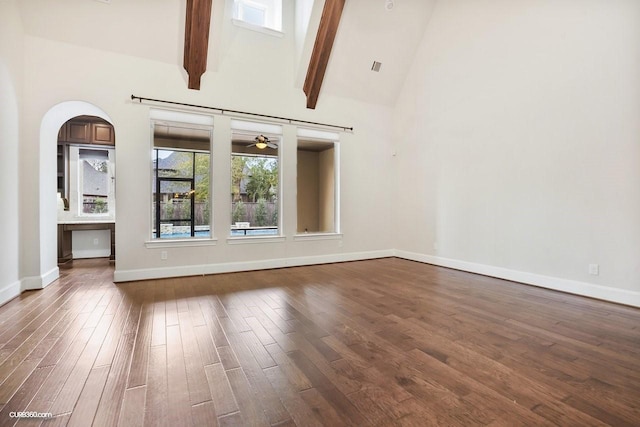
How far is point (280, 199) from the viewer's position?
5.36m

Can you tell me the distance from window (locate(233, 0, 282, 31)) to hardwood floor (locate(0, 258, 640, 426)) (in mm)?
4568

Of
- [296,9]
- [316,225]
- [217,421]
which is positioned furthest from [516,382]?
[316,225]

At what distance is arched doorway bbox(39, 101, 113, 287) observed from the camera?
3.89m

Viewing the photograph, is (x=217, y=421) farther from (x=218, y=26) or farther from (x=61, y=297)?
(x=218, y=26)

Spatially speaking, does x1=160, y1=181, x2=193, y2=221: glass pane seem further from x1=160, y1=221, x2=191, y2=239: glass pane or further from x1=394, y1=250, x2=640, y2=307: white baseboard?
x1=394, y1=250, x2=640, y2=307: white baseboard

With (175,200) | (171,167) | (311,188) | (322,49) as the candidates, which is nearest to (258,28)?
(322,49)

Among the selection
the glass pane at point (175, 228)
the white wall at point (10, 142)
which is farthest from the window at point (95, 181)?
the white wall at point (10, 142)

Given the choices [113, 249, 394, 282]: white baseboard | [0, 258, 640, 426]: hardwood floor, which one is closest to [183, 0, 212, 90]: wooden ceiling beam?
[113, 249, 394, 282]: white baseboard

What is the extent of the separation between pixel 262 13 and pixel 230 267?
448cm

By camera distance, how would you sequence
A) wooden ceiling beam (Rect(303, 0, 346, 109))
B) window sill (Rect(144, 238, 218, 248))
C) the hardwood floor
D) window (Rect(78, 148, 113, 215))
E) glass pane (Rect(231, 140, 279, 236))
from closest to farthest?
the hardwood floor, window sill (Rect(144, 238, 218, 248)), wooden ceiling beam (Rect(303, 0, 346, 109)), glass pane (Rect(231, 140, 279, 236)), window (Rect(78, 148, 113, 215))

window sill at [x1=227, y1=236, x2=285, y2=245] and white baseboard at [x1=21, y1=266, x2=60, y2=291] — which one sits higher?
window sill at [x1=227, y1=236, x2=285, y2=245]

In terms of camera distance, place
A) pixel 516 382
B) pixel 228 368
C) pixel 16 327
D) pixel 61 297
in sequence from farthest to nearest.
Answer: pixel 61 297 < pixel 16 327 < pixel 228 368 < pixel 516 382

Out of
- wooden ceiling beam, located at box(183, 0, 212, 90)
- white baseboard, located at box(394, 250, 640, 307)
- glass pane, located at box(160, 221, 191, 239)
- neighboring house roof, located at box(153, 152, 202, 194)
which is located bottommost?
white baseboard, located at box(394, 250, 640, 307)

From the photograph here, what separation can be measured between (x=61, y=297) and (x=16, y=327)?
37.2 inches
